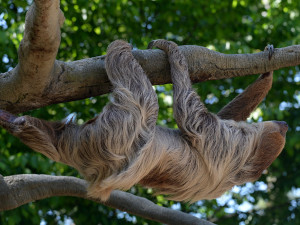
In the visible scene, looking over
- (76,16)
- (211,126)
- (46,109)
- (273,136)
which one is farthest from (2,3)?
(273,136)

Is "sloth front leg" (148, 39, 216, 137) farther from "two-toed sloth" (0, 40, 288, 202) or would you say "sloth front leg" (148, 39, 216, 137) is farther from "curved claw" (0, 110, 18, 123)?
"curved claw" (0, 110, 18, 123)

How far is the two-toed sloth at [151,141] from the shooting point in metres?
5.27

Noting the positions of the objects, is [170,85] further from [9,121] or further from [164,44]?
[9,121]

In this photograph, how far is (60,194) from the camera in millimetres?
6285

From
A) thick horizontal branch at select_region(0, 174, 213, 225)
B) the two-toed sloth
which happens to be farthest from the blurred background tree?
the two-toed sloth

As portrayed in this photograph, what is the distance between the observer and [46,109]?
8445 millimetres

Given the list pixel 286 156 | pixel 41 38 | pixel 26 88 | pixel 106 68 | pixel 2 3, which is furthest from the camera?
pixel 286 156

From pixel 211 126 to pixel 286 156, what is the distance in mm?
5301

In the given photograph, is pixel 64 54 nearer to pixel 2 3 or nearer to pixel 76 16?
pixel 76 16

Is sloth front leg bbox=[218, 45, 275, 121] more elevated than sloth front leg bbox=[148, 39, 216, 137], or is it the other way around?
sloth front leg bbox=[148, 39, 216, 137]

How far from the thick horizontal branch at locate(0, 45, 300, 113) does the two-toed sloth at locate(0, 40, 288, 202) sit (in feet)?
0.39

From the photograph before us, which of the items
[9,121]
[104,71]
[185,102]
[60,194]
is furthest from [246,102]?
[9,121]

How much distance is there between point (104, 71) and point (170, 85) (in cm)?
450

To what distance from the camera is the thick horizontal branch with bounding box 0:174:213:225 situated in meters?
5.93
